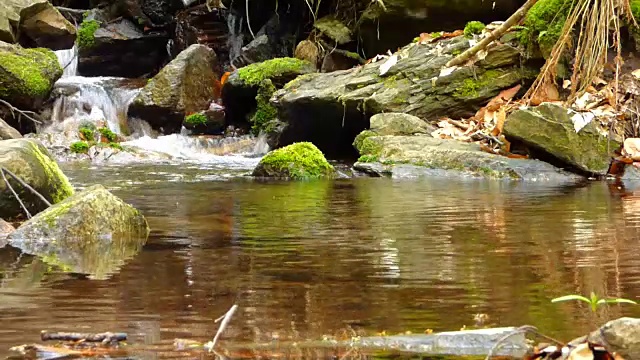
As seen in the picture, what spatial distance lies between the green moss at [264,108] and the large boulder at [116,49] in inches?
242

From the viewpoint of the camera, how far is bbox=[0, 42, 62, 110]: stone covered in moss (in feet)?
55.6

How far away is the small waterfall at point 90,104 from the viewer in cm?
1866

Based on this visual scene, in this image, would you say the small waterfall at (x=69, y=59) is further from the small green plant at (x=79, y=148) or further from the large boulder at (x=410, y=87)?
the large boulder at (x=410, y=87)

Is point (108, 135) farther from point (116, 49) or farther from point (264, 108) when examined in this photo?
point (116, 49)

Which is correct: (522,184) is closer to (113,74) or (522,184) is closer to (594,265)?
(594,265)

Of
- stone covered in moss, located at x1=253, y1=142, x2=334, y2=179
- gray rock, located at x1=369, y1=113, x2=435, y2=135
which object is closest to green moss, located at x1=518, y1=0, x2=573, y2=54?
gray rock, located at x1=369, y1=113, x2=435, y2=135

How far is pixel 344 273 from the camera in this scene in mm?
4516

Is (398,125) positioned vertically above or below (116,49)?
below

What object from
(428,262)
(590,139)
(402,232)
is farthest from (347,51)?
(428,262)

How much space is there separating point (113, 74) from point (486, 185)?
14668mm

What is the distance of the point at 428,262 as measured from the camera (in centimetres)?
479

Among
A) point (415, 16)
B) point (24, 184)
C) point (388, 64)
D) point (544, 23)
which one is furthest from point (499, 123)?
point (24, 184)

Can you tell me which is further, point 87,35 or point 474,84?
point 87,35

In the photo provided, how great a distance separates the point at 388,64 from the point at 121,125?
6.54 m
